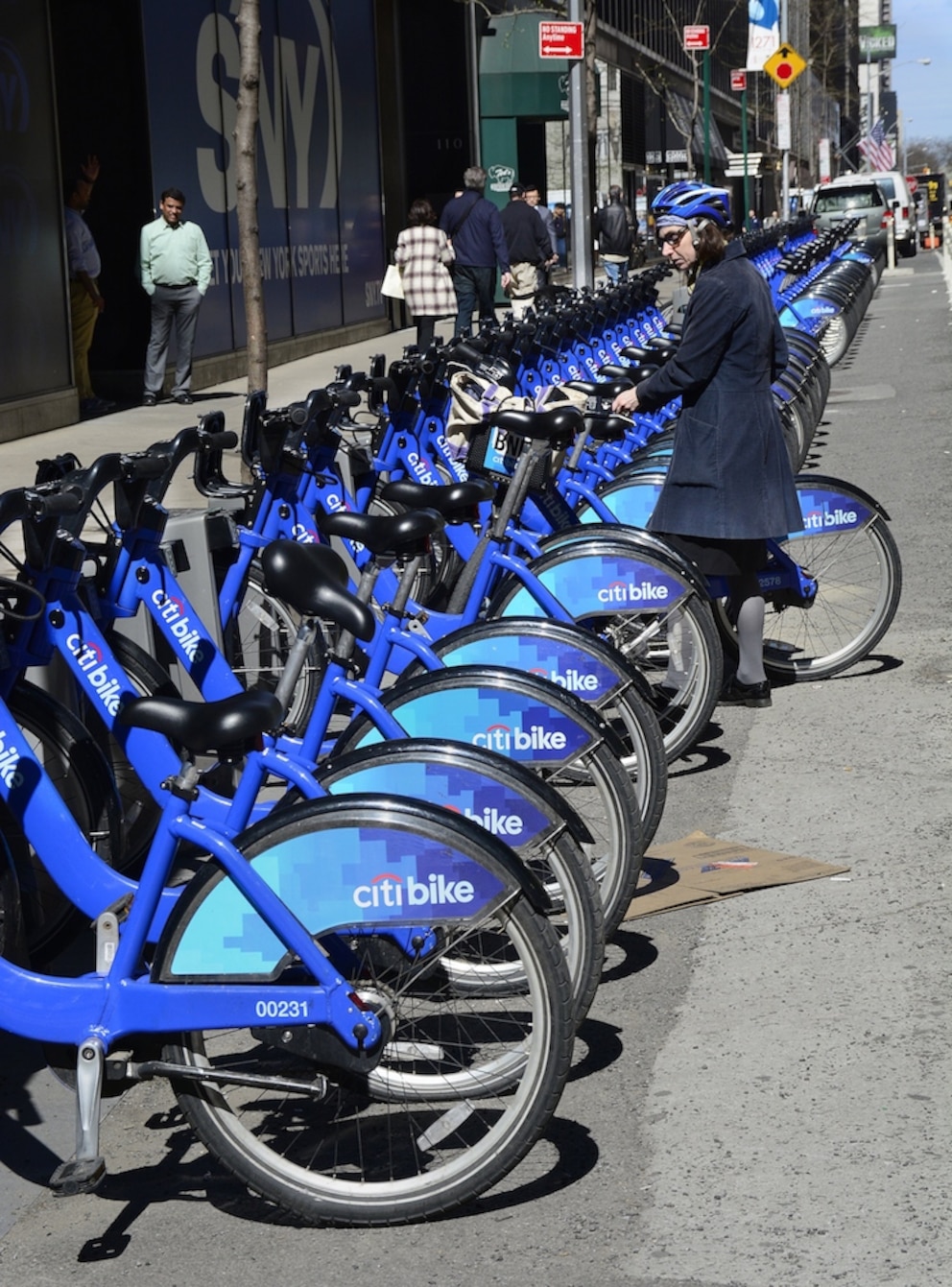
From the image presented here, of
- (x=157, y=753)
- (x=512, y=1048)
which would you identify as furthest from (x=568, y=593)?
(x=512, y=1048)

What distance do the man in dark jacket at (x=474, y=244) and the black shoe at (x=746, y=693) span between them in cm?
1230

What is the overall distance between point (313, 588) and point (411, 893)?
0.79 meters

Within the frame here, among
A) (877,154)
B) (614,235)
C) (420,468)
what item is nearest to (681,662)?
(420,468)

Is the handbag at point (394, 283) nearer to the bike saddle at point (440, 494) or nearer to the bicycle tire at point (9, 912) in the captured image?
the bike saddle at point (440, 494)

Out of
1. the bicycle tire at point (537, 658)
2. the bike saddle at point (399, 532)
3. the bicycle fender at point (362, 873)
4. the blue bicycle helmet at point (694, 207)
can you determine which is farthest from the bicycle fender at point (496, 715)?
the blue bicycle helmet at point (694, 207)

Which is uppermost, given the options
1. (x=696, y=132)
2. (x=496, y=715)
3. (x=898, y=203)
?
(x=696, y=132)

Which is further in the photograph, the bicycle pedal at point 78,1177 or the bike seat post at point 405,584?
the bike seat post at point 405,584

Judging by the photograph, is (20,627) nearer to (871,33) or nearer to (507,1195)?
(507,1195)

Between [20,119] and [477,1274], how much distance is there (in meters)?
13.0

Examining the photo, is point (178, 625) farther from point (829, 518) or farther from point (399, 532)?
point (829, 518)

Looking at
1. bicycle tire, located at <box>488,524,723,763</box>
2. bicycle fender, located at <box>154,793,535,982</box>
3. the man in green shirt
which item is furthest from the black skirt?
the man in green shirt

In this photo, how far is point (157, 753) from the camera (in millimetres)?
4234

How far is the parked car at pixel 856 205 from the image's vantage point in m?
41.4

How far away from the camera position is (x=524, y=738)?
4305 mm
